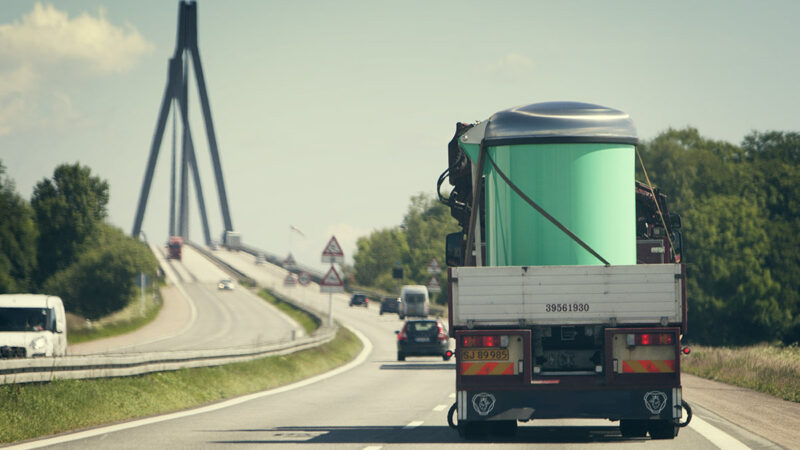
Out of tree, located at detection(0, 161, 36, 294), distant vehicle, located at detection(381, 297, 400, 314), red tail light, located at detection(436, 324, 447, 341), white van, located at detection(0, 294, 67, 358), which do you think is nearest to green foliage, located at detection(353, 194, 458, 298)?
distant vehicle, located at detection(381, 297, 400, 314)

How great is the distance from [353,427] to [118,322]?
194 ft

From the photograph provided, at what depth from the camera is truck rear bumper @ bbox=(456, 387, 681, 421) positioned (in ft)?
36.8

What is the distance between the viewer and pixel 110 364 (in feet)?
53.9

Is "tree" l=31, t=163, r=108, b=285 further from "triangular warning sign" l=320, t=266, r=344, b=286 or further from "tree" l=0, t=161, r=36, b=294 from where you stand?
"triangular warning sign" l=320, t=266, r=344, b=286

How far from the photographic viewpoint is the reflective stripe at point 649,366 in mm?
11203

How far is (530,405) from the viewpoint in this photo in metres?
11.3

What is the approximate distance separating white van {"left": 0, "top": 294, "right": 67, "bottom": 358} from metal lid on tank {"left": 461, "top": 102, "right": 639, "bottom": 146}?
52.4 ft

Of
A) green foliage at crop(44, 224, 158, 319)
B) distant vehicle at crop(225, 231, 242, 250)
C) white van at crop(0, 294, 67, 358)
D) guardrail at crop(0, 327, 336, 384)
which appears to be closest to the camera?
guardrail at crop(0, 327, 336, 384)

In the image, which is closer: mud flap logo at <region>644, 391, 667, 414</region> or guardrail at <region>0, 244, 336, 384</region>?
mud flap logo at <region>644, 391, 667, 414</region>

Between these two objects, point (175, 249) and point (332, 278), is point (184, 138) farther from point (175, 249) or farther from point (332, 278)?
point (332, 278)

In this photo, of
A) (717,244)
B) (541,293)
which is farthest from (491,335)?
(717,244)

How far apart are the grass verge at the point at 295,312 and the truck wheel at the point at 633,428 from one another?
5014 cm

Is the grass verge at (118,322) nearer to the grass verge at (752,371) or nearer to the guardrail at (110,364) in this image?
the guardrail at (110,364)

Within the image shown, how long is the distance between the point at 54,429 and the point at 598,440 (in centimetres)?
634
